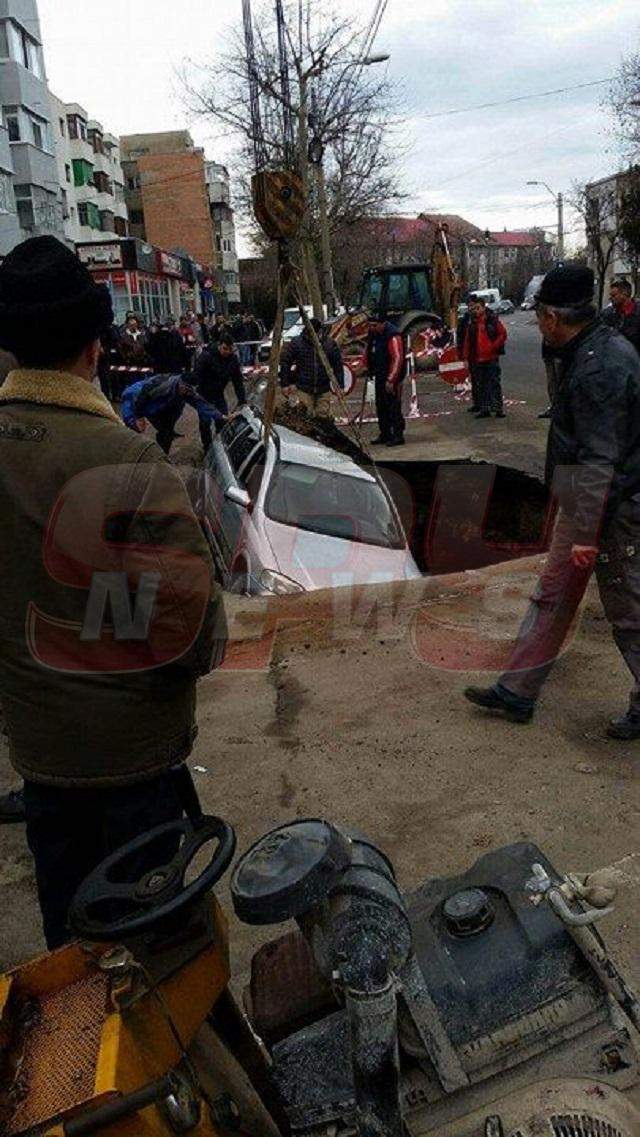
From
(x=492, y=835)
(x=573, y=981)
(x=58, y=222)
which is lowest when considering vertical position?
(x=492, y=835)

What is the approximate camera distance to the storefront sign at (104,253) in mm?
40094

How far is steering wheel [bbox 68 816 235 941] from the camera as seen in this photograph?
136 cm

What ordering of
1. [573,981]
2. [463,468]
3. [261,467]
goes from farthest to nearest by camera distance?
[463,468]
[261,467]
[573,981]

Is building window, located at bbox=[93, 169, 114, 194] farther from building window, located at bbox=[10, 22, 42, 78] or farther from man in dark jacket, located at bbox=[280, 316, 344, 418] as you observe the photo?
man in dark jacket, located at bbox=[280, 316, 344, 418]

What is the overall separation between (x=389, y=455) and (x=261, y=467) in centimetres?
543

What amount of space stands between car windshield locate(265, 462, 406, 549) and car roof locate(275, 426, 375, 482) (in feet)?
0.21

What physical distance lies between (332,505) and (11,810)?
148 inches

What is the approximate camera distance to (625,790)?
3379 millimetres

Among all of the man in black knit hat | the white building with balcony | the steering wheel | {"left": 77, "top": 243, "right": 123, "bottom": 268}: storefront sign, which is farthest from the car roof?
the white building with balcony

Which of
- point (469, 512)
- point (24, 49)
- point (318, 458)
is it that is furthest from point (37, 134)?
point (318, 458)

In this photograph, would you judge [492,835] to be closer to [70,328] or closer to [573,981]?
[573,981]

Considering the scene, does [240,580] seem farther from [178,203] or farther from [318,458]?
[178,203]

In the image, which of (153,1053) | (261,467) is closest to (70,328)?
(153,1053)

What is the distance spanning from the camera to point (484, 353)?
13625 mm
